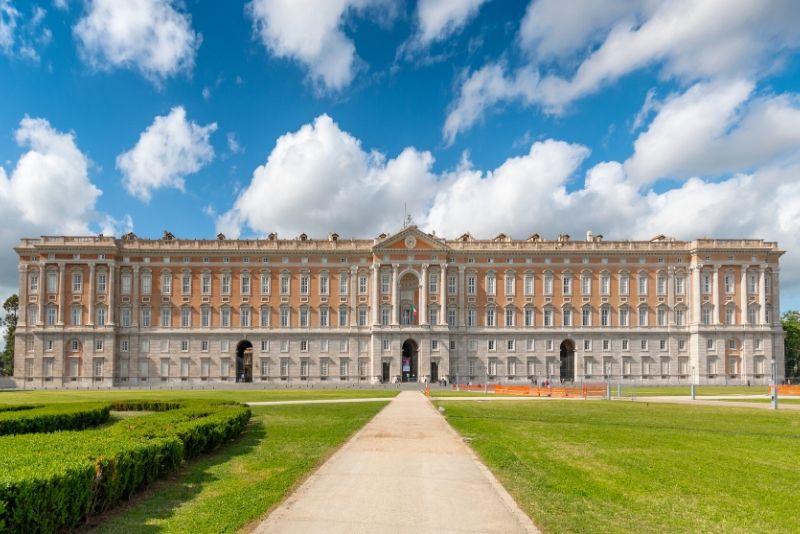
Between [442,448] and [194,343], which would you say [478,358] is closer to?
[194,343]

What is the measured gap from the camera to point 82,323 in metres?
80.8

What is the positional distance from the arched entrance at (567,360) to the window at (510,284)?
10.6 meters

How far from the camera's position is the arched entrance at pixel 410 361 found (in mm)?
82562

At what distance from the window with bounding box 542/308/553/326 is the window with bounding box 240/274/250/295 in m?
43.0

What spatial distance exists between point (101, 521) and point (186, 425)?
7.12m

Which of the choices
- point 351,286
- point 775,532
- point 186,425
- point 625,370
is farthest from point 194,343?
point 775,532

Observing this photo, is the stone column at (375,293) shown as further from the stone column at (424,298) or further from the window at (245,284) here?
the window at (245,284)

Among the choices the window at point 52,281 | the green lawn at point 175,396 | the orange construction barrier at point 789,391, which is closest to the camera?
the green lawn at point 175,396

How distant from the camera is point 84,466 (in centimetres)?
1106

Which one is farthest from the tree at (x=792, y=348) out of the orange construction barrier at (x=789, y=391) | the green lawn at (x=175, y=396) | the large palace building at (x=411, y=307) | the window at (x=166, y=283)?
the window at (x=166, y=283)

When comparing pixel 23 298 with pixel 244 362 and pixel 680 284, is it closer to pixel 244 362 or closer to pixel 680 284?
pixel 244 362

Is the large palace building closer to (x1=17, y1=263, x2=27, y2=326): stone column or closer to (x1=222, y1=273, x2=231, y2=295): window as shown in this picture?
(x1=17, y1=263, x2=27, y2=326): stone column

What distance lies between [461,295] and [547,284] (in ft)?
41.6

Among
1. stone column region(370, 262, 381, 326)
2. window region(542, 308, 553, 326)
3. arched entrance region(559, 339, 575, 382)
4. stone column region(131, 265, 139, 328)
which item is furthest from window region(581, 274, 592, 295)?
stone column region(131, 265, 139, 328)
